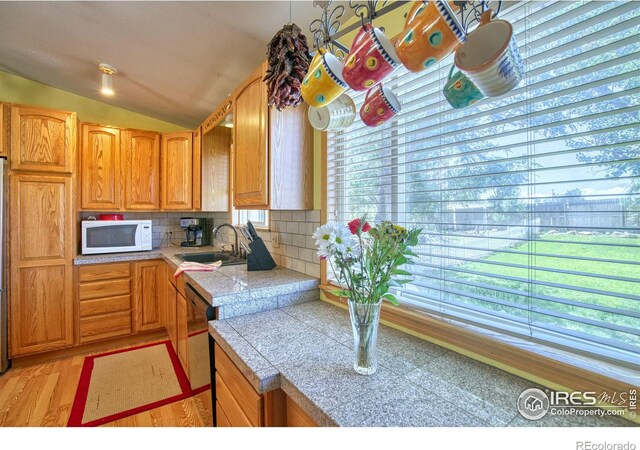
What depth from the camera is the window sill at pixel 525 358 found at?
2.27 feet

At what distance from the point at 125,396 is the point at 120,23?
8.23 feet

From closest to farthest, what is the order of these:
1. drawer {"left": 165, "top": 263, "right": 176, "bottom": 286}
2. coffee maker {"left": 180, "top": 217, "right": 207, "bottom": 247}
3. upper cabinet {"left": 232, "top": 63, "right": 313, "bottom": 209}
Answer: upper cabinet {"left": 232, "top": 63, "right": 313, "bottom": 209} → drawer {"left": 165, "top": 263, "right": 176, "bottom": 286} → coffee maker {"left": 180, "top": 217, "right": 207, "bottom": 247}

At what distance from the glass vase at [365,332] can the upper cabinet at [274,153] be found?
93 cm

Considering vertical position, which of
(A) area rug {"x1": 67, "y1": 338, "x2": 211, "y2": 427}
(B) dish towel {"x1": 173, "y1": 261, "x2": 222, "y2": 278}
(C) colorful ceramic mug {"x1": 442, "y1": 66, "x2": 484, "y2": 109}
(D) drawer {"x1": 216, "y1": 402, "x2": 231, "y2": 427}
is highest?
(C) colorful ceramic mug {"x1": 442, "y1": 66, "x2": 484, "y2": 109}

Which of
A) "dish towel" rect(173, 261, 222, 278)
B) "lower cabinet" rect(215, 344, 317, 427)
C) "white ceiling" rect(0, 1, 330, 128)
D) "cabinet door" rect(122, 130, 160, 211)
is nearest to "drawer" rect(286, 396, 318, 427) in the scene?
"lower cabinet" rect(215, 344, 317, 427)

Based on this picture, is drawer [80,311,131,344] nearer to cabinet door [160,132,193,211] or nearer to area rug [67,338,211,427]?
Result: area rug [67,338,211,427]

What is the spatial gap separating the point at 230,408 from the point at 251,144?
1414 millimetres

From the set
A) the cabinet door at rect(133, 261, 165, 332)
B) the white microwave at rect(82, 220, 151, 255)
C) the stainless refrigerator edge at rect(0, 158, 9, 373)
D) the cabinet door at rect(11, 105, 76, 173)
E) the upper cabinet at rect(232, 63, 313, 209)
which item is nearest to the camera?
the upper cabinet at rect(232, 63, 313, 209)

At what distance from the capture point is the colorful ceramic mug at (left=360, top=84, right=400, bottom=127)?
2.96 ft

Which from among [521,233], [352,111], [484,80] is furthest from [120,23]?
[521,233]

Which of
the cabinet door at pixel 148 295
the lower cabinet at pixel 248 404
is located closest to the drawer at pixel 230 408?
the lower cabinet at pixel 248 404

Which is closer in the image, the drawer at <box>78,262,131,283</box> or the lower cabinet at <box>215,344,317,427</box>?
the lower cabinet at <box>215,344,317,427</box>

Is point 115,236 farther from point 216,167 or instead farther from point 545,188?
point 545,188

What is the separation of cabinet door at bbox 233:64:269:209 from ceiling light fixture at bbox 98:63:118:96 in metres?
1.24
